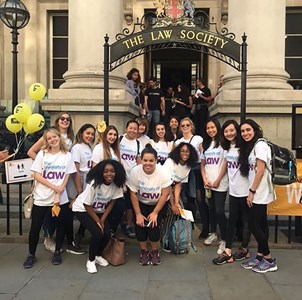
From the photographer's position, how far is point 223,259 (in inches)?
224

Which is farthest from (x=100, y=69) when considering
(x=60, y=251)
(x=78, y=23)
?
(x=60, y=251)

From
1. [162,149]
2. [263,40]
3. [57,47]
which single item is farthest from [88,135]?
[57,47]

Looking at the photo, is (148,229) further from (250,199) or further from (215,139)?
(215,139)

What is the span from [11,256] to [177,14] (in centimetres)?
538

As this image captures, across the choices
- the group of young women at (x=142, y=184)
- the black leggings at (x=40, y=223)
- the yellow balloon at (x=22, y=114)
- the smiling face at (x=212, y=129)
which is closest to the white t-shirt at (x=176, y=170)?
the group of young women at (x=142, y=184)

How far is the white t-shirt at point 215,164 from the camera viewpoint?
6.04 metres

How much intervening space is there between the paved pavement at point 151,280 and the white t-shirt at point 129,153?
1281 mm

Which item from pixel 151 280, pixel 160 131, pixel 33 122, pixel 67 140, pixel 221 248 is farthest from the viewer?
pixel 160 131

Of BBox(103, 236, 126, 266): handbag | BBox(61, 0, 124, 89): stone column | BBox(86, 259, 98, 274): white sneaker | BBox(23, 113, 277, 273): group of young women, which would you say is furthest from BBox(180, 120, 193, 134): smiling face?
BBox(61, 0, 124, 89): stone column

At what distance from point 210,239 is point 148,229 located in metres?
1.19

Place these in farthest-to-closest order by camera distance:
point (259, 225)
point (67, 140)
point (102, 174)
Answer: point (67, 140), point (259, 225), point (102, 174)

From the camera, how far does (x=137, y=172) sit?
18.8 ft

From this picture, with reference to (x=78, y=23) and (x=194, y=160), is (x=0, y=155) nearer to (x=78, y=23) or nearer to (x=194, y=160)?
(x=194, y=160)

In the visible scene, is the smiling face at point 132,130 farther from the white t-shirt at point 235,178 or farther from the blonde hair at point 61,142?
the white t-shirt at point 235,178
